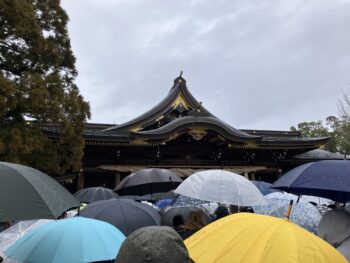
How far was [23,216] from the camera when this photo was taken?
290 centimetres

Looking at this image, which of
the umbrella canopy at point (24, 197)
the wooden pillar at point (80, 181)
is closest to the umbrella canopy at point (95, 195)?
the umbrella canopy at point (24, 197)

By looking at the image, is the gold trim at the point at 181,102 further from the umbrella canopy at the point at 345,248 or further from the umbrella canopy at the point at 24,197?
the umbrella canopy at the point at 345,248

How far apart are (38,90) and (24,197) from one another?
7532mm

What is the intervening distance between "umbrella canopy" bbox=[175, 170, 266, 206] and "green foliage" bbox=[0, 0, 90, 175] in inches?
232

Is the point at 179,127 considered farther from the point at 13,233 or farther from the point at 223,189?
the point at 13,233

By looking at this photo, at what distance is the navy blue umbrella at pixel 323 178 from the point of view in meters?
3.71

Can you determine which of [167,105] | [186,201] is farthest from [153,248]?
[167,105]

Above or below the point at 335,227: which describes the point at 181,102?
above

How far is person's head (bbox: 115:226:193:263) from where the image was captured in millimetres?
1391

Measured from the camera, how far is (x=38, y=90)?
9914 millimetres

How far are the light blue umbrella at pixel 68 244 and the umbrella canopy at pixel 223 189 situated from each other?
2166mm

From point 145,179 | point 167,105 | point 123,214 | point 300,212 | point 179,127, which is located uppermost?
point 167,105

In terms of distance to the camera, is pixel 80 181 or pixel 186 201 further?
pixel 80 181

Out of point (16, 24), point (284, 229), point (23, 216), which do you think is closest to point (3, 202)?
point (23, 216)
